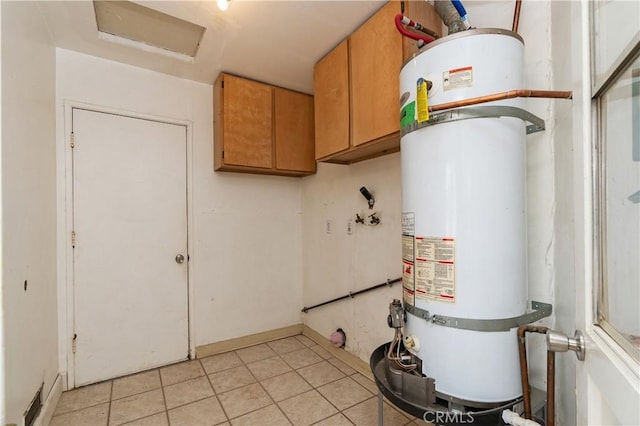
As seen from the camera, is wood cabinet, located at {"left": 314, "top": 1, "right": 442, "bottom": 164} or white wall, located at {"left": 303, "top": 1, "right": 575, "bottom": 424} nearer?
white wall, located at {"left": 303, "top": 1, "right": 575, "bottom": 424}

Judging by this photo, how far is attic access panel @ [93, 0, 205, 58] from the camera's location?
1766mm

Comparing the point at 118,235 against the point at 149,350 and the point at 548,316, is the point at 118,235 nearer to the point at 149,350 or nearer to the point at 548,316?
the point at 149,350

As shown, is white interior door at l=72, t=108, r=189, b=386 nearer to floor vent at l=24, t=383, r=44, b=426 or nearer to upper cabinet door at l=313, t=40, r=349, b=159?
floor vent at l=24, t=383, r=44, b=426

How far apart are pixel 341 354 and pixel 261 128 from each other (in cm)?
215

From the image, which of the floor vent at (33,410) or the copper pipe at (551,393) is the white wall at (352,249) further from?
the floor vent at (33,410)

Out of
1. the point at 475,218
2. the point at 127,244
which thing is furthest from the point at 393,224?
the point at 127,244

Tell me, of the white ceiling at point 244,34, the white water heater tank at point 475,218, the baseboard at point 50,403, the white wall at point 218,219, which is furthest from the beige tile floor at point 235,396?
the white ceiling at point 244,34

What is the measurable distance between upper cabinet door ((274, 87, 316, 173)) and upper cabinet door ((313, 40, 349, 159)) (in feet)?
1.91

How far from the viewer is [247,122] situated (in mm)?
2520

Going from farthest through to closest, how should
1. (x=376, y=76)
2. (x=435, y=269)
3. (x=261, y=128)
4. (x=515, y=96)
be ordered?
(x=261, y=128)
(x=376, y=76)
(x=435, y=269)
(x=515, y=96)

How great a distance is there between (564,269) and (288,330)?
2563 mm

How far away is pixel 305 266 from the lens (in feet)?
10.2

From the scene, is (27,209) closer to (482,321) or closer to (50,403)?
(50,403)

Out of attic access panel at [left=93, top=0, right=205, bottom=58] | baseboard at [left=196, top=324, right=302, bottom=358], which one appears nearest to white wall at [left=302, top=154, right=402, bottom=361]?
baseboard at [left=196, top=324, right=302, bottom=358]
